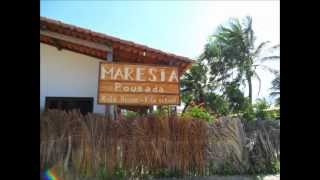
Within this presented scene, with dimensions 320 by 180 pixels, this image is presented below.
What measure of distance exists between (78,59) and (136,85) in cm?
214

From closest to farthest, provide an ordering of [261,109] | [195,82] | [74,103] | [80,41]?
[80,41] < [74,103] < [261,109] < [195,82]

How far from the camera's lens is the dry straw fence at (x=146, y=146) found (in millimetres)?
8227

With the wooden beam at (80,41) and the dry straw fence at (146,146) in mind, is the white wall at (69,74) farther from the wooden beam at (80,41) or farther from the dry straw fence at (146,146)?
the dry straw fence at (146,146)

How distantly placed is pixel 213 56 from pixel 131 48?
14598 millimetres

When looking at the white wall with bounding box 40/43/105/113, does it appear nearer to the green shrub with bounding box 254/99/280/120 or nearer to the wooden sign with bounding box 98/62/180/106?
the wooden sign with bounding box 98/62/180/106

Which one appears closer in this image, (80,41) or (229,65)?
(80,41)

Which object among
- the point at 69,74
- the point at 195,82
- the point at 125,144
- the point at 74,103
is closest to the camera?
the point at 125,144

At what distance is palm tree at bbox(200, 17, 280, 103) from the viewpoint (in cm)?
2289

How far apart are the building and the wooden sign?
0.56m

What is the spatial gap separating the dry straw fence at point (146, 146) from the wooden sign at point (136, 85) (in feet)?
2.47

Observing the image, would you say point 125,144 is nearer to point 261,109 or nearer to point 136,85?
point 136,85

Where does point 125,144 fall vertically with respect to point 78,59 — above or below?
below

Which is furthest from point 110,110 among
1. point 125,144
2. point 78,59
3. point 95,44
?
point 78,59

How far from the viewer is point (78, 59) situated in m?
10.5
